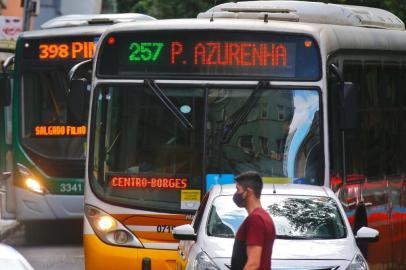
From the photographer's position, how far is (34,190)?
61.3 ft

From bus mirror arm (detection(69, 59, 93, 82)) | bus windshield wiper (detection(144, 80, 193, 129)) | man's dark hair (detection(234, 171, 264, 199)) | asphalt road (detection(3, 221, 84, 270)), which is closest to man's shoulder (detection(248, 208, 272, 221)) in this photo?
man's dark hair (detection(234, 171, 264, 199))

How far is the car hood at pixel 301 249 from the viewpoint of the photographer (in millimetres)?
9562

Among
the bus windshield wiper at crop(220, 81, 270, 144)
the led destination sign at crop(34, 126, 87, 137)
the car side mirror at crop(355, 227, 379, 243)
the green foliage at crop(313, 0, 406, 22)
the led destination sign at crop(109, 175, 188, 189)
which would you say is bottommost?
the led destination sign at crop(34, 126, 87, 137)

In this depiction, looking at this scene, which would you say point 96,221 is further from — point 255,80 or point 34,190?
point 34,190

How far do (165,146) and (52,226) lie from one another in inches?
424

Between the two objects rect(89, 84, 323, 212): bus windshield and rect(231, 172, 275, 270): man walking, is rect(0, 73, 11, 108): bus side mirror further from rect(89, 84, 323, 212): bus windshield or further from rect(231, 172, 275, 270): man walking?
rect(231, 172, 275, 270): man walking

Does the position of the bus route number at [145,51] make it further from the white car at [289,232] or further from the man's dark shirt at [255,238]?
the man's dark shirt at [255,238]

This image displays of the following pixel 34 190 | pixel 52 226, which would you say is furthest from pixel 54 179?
pixel 52 226

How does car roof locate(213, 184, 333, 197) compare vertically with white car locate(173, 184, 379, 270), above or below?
above

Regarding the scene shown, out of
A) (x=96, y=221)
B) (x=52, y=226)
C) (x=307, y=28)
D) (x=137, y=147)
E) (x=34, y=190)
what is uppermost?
(x=307, y=28)

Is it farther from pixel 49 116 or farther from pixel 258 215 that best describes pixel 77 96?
pixel 49 116

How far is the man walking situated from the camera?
26.4 ft

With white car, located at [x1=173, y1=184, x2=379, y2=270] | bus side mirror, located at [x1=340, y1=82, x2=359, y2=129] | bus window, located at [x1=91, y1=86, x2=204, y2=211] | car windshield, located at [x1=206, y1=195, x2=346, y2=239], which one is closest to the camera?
white car, located at [x1=173, y1=184, x2=379, y2=270]

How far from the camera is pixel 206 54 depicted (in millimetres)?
12172
